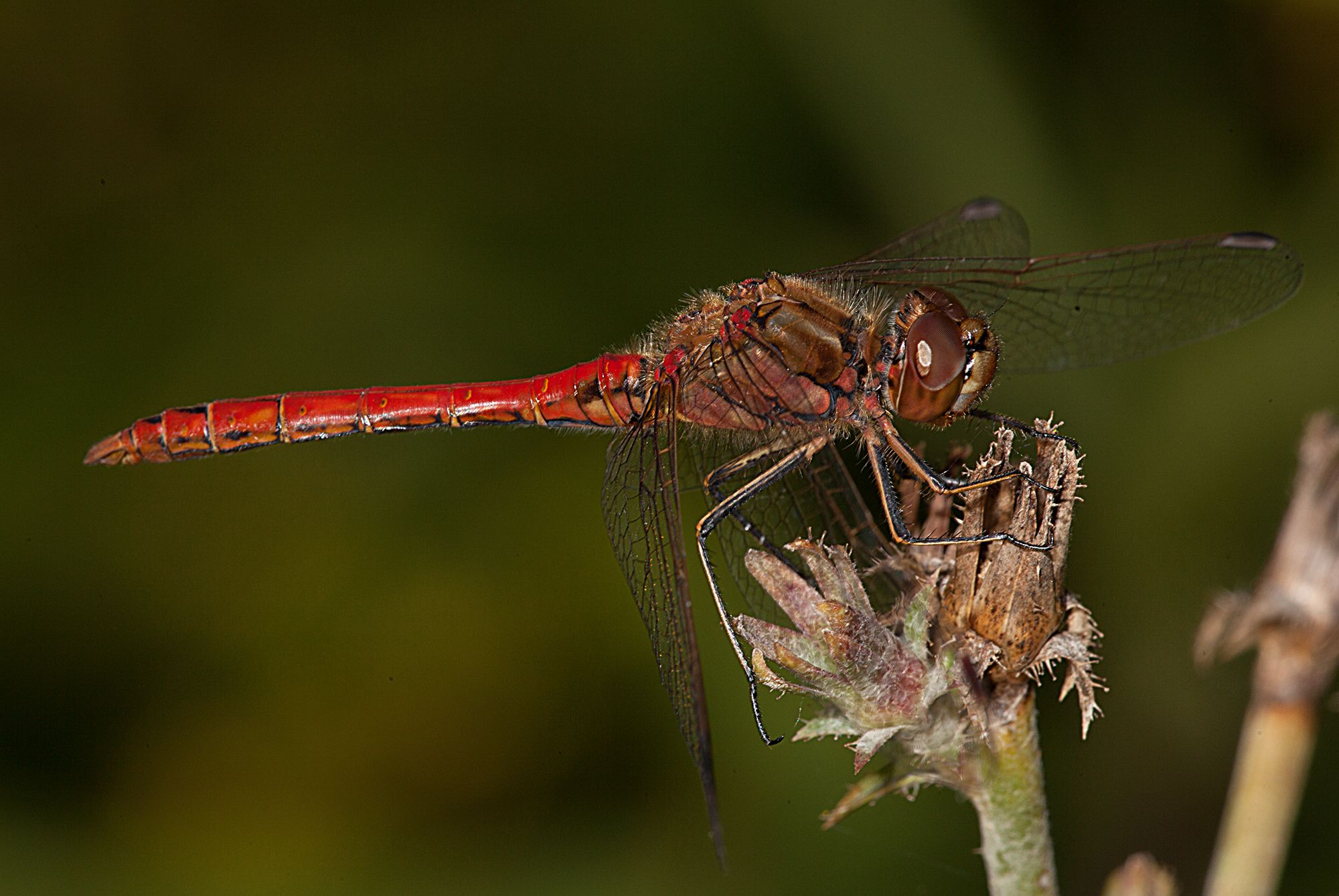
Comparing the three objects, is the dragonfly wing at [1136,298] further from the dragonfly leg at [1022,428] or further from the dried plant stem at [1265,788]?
the dried plant stem at [1265,788]

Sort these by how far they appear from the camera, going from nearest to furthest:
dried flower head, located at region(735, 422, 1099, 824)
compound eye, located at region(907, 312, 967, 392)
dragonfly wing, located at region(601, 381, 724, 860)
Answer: dried flower head, located at region(735, 422, 1099, 824)
dragonfly wing, located at region(601, 381, 724, 860)
compound eye, located at region(907, 312, 967, 392)

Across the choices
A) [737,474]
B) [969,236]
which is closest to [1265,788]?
[737,474]

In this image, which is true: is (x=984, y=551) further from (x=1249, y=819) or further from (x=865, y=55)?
(x=865, y=55)

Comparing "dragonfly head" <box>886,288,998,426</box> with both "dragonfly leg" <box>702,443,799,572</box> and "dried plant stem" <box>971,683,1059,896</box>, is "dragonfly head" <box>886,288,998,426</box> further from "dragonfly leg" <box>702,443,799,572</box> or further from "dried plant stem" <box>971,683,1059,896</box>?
"dried plant stem" <box>971,683,1059,896</box>

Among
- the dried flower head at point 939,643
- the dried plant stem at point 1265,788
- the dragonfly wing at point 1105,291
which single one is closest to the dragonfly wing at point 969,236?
the dragonfly wing at point 1105,291

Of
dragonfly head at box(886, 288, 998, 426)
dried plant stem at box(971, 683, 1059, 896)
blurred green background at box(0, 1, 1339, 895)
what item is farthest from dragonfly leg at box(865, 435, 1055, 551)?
blurred green background at box(0, 1, 1339, 895)

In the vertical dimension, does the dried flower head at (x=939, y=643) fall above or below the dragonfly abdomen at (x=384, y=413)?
below

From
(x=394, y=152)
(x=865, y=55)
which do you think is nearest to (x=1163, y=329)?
(x=865, y=55)
